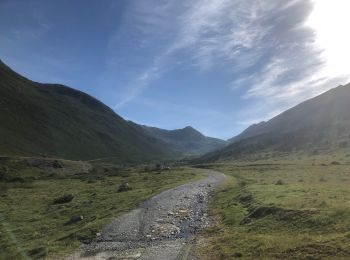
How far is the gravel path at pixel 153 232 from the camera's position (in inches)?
1215

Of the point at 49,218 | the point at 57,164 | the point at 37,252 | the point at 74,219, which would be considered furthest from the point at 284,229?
the point at 57,164

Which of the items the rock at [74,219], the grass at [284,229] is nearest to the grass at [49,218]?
the rock at [74,219]

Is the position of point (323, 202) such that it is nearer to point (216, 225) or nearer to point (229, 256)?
point (216, 225)

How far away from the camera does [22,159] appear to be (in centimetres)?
12812

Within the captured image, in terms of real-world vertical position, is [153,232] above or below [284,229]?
above

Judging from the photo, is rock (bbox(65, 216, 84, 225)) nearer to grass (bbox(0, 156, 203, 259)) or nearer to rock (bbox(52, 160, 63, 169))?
grass (bbox(0, 156, 203, 259))

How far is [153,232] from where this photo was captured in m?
37.9

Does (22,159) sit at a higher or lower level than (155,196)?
higher

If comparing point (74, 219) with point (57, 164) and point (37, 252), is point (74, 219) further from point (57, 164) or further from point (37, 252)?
point (57, 164)

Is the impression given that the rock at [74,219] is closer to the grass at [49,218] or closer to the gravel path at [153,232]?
the grass at [49,218]

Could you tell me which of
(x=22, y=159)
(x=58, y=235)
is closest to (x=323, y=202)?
(x=58, y=235)

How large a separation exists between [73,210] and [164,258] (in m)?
29.7

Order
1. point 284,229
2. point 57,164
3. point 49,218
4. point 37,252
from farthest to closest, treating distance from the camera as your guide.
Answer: point 57,164 < point 49,218 < point 37,252 < point 284,229

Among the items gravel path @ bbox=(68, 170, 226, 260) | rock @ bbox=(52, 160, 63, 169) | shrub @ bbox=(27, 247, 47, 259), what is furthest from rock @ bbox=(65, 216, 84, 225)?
rock @ bbox=(52, 160, 63, 169)
